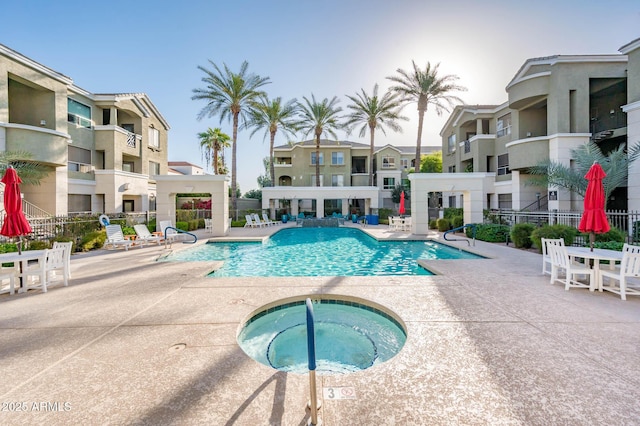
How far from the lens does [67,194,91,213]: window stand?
20.8 metres

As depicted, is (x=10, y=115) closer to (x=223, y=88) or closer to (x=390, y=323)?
(x=223, y=88)

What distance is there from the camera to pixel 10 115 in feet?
60.1

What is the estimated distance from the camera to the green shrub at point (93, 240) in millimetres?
12652

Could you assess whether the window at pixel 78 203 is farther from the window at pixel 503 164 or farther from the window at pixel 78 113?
the window at pixel 503 164

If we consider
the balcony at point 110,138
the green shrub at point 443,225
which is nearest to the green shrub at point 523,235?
the green shrub at point 443,225

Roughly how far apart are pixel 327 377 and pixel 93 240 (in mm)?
14140

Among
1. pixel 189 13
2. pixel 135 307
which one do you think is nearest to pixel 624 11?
pixel 189 13

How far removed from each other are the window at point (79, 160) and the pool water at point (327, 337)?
77.4ft

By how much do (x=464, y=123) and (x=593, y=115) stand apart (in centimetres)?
1049

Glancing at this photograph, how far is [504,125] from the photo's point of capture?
25.6 m

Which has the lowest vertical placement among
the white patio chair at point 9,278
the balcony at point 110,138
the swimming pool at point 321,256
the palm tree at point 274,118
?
the swimming pool at point 321,256

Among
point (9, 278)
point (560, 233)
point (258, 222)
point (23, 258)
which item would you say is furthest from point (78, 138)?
point (560, 233)

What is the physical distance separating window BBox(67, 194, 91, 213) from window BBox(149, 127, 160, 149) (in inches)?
328

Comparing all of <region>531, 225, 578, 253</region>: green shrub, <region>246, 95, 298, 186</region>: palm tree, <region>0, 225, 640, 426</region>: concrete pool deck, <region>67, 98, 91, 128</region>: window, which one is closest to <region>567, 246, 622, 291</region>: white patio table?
<region>0, 225, 640, 426</region>: concrete pool deck
